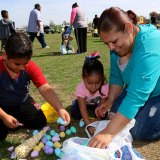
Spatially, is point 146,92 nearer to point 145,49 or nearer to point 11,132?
point 145,49

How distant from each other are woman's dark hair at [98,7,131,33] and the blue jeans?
91cm

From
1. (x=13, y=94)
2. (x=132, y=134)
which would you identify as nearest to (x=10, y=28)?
(x=13, y=94)

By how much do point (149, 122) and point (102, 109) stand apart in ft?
1.52

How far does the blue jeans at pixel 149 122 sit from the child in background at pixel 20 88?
26.2 inches

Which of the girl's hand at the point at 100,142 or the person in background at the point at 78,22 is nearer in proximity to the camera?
the girl's hand at the point at 100,142

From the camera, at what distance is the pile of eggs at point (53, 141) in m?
2.56

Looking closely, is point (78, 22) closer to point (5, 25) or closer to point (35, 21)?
point (35, 21)

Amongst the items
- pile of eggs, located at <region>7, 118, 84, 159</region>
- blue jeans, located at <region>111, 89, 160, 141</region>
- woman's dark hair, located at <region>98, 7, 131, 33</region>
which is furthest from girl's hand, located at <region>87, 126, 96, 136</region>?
woman's dark hair, located at <region>98, 7, 131, 33</region>

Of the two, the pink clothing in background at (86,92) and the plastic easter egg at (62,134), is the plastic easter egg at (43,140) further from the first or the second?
the pink clothing in background at (86,92)

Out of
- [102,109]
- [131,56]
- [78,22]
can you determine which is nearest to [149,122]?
[102,109]

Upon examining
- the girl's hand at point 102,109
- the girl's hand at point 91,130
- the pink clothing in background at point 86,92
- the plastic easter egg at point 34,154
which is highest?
the pink clothing in background at point 86,92

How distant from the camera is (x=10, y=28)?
33.7 ft

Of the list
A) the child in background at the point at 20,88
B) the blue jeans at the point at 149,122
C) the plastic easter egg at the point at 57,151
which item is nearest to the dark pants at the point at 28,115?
the child in background at the point at 20,88

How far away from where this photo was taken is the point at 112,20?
7.21 feet
